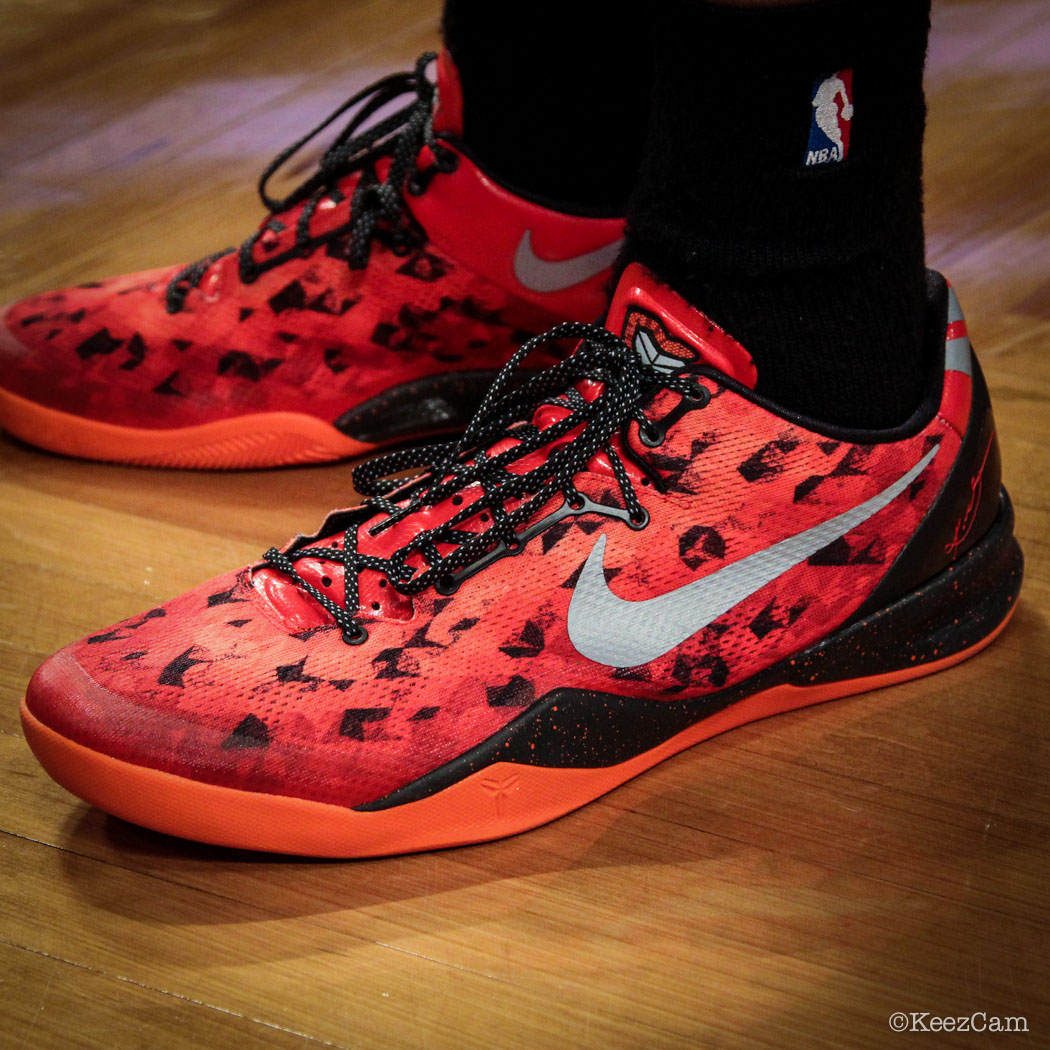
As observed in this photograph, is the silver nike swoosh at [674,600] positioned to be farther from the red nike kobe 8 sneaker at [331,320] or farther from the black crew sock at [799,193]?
the red nike kobe 8 sneaker at [331,320]

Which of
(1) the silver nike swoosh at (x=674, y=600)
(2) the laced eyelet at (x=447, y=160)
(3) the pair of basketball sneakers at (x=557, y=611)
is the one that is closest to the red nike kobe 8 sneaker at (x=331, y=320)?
(2) the laced eyelet at (x=447, y=160)

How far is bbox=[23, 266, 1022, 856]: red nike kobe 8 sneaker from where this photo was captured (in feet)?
2.12

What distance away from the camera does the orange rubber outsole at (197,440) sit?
1.05 meters

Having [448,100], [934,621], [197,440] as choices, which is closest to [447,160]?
[448,100]

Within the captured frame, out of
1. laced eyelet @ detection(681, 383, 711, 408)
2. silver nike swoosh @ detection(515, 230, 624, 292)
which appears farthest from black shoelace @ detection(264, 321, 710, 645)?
silver nike swoosh @ detection(515, 230, 624, 292)

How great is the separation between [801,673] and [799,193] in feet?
1.01

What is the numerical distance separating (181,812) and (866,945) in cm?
39

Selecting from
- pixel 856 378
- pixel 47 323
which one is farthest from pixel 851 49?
pixel 47 323

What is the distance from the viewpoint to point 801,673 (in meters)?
0.74

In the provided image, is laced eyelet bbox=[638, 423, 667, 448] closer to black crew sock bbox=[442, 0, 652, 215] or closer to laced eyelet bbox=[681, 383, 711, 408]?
laced eyelet bbox=[681, 383, 711, 408]

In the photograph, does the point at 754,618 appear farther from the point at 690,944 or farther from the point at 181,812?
the point at 181,812

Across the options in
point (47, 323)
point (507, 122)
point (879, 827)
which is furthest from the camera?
point (47, 323)

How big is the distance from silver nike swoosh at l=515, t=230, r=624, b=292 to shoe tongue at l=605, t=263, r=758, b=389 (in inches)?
11.9

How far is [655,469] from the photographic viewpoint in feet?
2.21
